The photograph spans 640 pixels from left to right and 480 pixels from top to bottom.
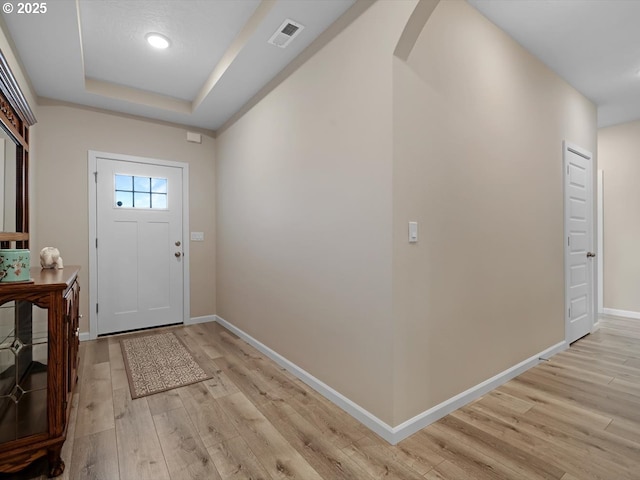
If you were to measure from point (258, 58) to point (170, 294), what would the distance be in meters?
3.00

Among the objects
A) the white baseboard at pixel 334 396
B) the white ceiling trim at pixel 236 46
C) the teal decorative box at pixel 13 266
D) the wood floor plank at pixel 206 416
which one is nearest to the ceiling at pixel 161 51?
the white ceiling trim at pixel 236 46

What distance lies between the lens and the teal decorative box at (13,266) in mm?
1511

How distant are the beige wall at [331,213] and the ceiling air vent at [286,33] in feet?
0.69

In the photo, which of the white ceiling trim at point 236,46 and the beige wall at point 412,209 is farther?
the white ceiling trim at point 236,46

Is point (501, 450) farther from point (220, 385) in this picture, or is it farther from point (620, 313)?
point (620, 313)

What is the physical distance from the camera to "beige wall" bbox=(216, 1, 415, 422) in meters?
1.86

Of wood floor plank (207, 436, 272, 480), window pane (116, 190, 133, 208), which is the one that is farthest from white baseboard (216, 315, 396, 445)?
window pane (116, 190, 133, 208)

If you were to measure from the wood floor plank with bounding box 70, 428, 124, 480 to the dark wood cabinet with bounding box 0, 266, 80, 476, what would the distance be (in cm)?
9

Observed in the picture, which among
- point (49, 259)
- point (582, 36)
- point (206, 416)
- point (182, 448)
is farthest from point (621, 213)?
point (49, 259)

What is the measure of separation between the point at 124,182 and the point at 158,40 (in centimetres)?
181

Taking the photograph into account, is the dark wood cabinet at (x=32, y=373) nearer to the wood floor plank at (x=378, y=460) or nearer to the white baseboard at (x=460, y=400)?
the wood floor plank at (x=378, y=460)

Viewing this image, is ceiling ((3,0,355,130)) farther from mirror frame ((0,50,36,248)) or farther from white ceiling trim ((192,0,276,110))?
mirror frame ((0,50,36,248))

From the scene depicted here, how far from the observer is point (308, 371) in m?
2.51

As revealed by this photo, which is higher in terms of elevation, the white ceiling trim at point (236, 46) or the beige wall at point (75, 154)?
the white ceiling trim at point (236, 46)
